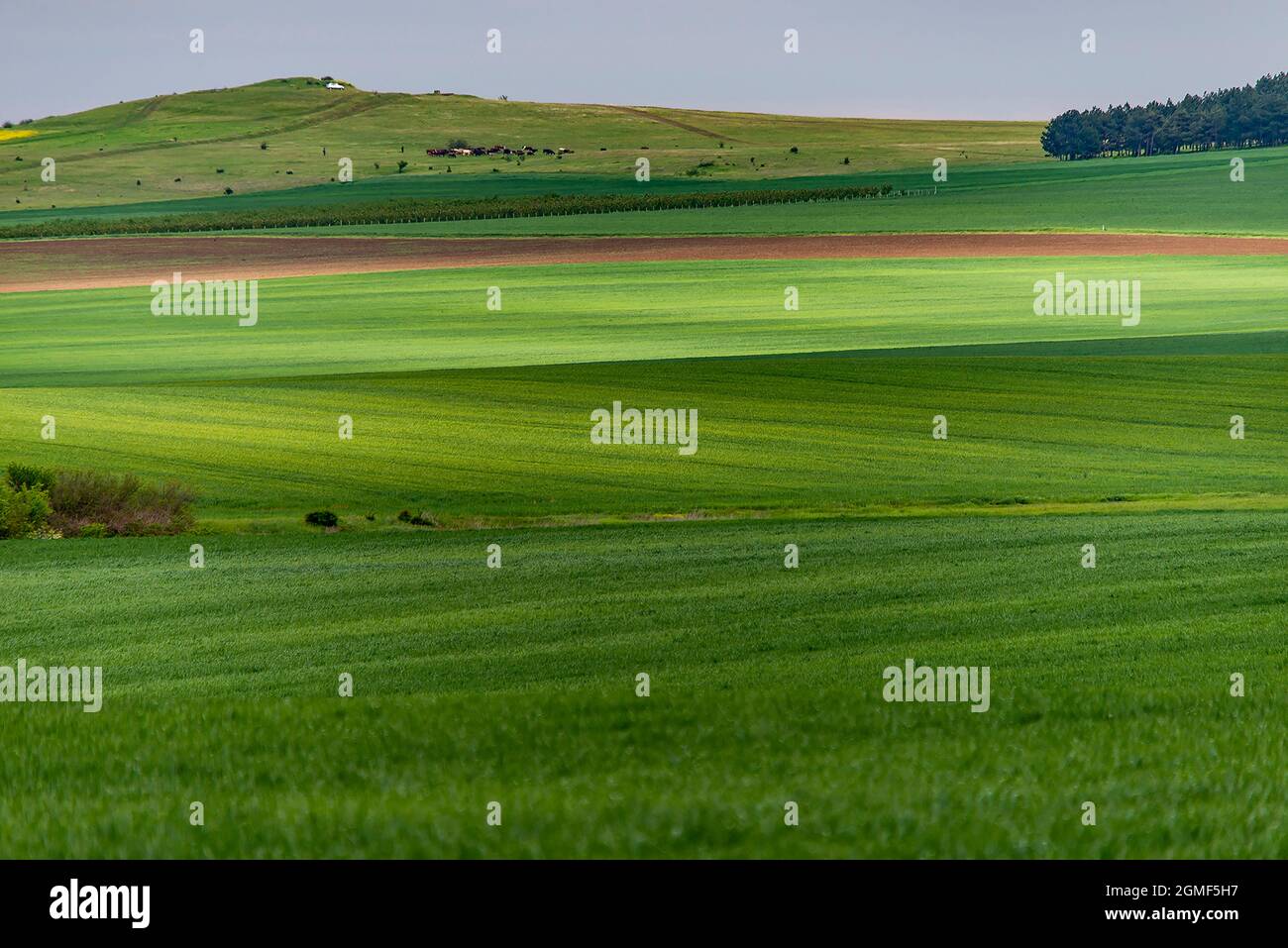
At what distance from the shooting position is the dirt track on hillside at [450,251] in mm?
64812

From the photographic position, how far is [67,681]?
612 inches

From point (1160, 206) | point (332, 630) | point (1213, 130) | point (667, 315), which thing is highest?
point (1213, 130)

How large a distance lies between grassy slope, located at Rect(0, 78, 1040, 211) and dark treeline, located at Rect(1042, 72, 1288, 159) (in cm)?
416

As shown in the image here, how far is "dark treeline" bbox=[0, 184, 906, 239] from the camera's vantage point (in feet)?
245

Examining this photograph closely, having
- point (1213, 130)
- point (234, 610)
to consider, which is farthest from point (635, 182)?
point (234, 610)

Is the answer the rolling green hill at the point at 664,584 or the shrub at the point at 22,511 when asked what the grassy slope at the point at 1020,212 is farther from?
the shrub at the point at 22,511

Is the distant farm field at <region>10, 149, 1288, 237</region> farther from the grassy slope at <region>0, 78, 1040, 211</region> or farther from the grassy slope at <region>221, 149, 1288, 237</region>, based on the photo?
the grassy slope at <region>0, 78, 1040, 211</region>

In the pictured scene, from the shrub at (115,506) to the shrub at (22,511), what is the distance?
44cm

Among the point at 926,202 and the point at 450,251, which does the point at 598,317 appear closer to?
the point at 450,251

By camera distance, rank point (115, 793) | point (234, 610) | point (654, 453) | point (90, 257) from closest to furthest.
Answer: point (115, 793)
point (234, 610)
point (654, 453)
point (90, 257)

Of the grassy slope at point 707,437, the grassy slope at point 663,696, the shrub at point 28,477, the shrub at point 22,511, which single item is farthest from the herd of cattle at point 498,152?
the grassy slope at point 663,696
